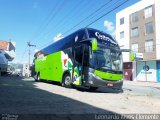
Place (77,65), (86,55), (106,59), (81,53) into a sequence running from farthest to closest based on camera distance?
(77,65)
(81,53)
(86,55)
(106,59)

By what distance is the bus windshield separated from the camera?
1493 cm

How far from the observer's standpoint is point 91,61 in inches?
588

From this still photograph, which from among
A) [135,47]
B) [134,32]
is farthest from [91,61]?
[134,32]

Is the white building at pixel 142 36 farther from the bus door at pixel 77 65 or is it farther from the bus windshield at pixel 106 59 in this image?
the bus door at pixel 77 65

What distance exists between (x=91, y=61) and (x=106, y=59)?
0.97 meters

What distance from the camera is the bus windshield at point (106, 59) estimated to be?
14930 mm

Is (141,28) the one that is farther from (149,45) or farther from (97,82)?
(97,82)

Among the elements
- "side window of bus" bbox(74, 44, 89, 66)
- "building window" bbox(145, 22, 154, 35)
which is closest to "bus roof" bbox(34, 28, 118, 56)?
"side window of bus" bbox(74, 44, 89, 66)

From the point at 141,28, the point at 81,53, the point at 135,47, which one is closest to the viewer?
the point at 81,53

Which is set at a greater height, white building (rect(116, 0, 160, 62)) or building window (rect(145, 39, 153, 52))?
white building (rect(116, 0, 160, 62))

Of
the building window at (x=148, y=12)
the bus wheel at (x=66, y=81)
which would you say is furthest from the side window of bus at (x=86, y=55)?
the building window at (x=148, y=12)

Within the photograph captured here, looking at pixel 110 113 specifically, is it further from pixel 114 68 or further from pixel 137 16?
pixel 137 16

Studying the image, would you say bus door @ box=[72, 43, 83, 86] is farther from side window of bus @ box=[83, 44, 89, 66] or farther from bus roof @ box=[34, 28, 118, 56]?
bus roof @ box=[34, 28, 118, 56]

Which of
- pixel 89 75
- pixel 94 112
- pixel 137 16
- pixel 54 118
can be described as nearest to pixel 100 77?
pixel 89 75
